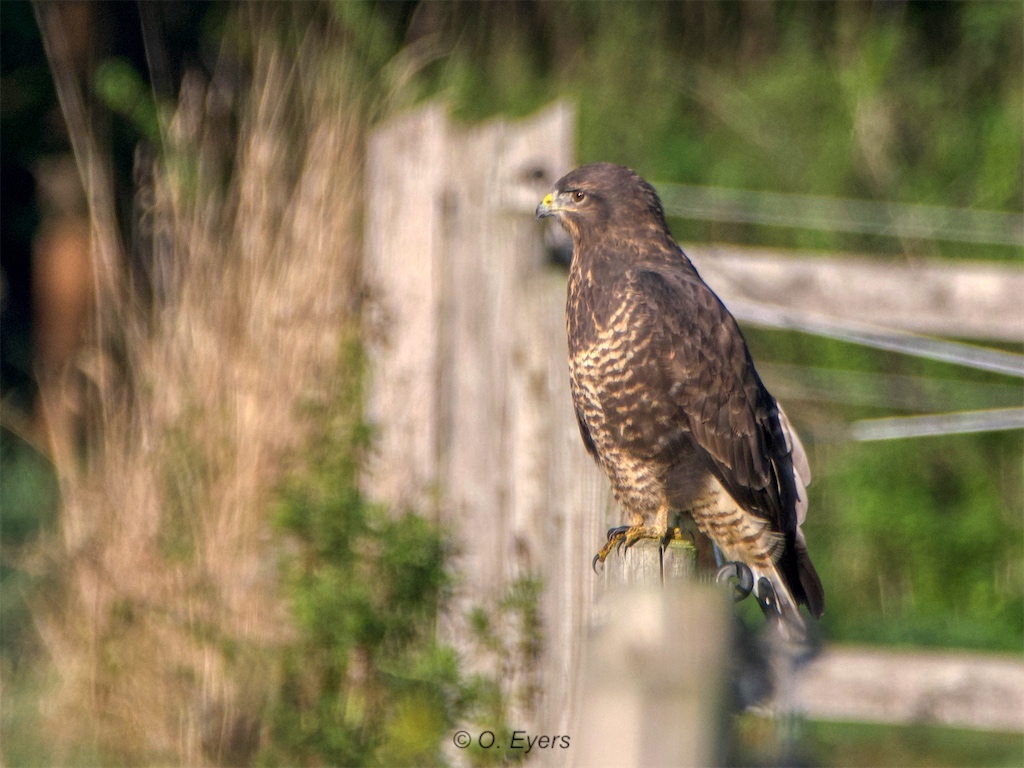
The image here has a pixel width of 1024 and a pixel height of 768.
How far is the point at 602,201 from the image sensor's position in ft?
9.87

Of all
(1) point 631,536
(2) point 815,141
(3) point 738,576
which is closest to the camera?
(3) point 738,576

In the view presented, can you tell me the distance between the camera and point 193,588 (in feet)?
12.8

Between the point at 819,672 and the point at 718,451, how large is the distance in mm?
874

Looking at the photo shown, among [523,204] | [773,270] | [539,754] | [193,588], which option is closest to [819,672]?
[539,754]

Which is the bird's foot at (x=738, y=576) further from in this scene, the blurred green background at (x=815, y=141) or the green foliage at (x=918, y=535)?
the green foliage at (x=918, y=535)

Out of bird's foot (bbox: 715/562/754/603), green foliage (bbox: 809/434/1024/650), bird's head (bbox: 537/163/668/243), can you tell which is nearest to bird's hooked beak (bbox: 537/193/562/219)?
bird's head (bbox: 537/163/668/243)

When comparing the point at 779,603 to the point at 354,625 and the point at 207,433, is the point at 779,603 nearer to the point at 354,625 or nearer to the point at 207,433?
the point at 354,625

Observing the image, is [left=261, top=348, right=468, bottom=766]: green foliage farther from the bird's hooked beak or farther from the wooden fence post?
the bird's hooked beak

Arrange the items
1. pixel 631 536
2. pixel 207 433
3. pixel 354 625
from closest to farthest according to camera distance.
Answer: pixel 631 536
pixel 354 625
pixel 207 433

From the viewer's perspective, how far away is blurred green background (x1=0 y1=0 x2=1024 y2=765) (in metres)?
5.95

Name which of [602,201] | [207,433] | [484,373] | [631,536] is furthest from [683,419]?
[207,433]

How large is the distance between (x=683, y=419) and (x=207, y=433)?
1708 mm

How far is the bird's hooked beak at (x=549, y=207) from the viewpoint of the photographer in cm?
302

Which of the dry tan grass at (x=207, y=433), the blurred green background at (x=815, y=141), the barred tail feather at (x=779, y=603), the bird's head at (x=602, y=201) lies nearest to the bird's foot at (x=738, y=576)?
the barred tail feather at (x=779, y=603)
